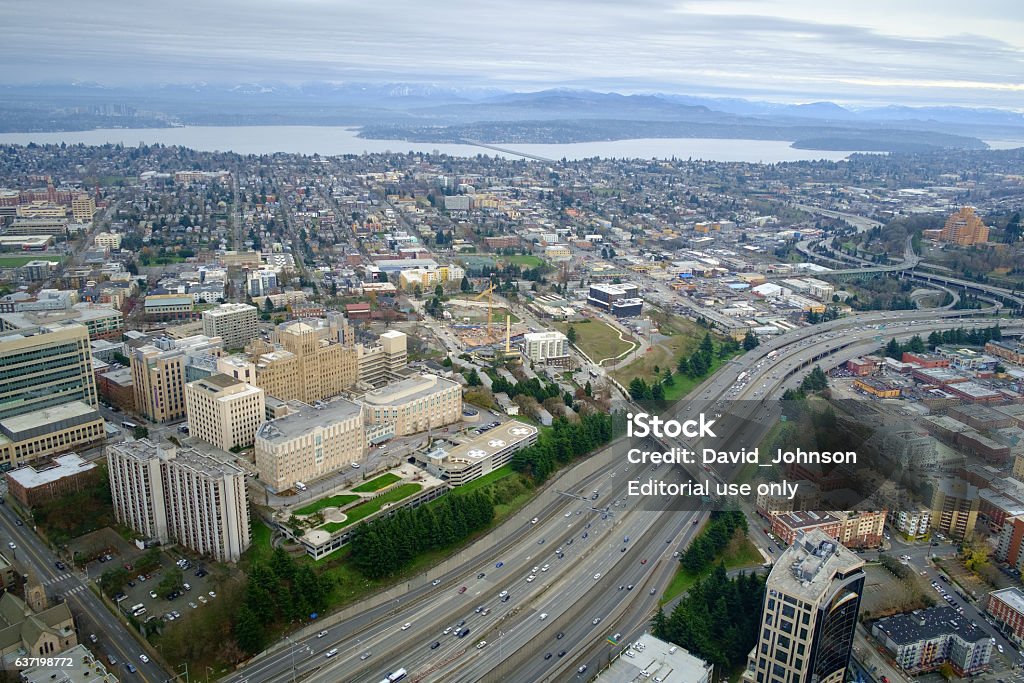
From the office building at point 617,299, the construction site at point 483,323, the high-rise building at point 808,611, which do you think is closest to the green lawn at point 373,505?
the high-rise building at point 808,611

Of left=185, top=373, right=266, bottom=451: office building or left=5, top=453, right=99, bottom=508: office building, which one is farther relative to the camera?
left=185, top=373, right=266, bottom=451: office building

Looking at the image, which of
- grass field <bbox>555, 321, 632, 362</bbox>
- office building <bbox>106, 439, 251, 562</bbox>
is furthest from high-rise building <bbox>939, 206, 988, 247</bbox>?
office building <bbox>106, 439, 251, 562</bbox>

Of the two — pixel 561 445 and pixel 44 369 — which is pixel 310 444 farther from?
pixel 44 369

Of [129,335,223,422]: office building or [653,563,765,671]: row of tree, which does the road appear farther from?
[653,563,765,671]: row of tree

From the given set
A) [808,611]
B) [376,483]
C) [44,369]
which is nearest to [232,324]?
[44,369]

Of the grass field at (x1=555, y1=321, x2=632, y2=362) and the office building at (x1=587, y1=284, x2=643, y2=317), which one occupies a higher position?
the office building at (x1=587, y1=284, x2=643, y2=317)
